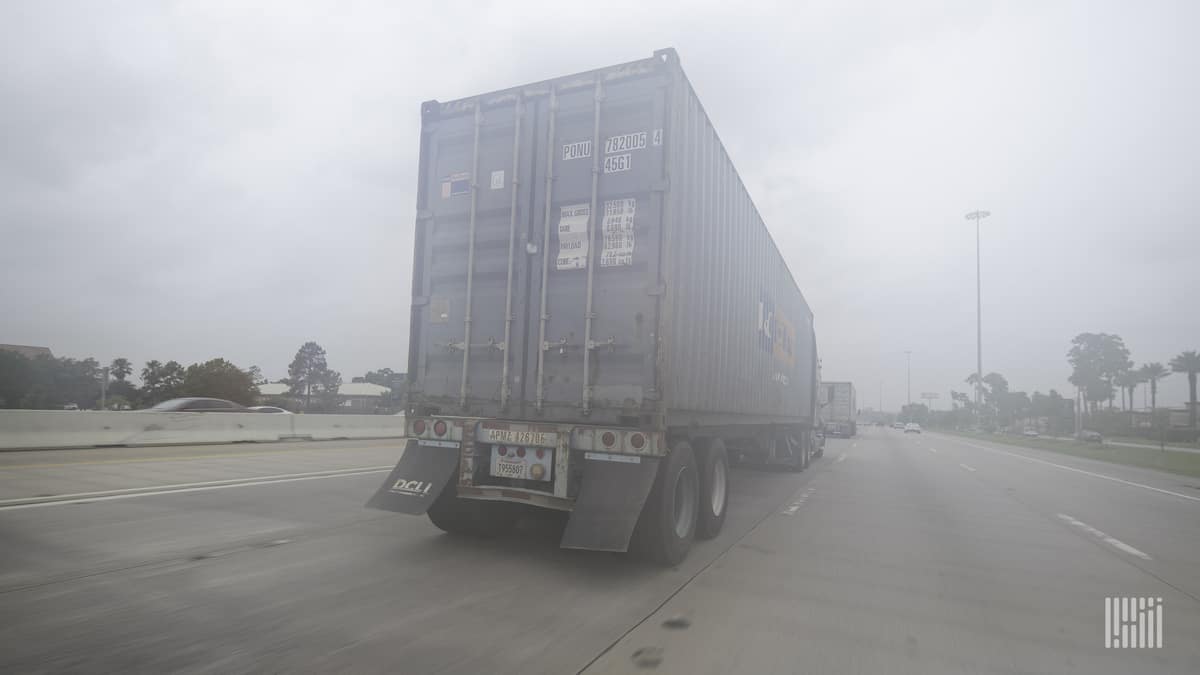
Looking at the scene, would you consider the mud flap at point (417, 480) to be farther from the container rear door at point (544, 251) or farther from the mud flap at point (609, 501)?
the mud flap at point (609, 501)

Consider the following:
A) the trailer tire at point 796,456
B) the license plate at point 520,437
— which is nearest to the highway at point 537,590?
the license plate at point 520,437

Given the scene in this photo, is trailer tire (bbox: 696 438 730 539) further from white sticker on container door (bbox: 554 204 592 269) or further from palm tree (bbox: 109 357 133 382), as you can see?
palm tree (bbox: 109 357 133 382)

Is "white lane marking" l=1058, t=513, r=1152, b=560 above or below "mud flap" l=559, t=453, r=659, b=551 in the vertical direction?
below

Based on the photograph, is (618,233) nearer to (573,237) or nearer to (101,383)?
(573,237)

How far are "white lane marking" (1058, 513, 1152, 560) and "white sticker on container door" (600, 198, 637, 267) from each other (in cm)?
614

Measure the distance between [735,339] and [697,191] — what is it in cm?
241

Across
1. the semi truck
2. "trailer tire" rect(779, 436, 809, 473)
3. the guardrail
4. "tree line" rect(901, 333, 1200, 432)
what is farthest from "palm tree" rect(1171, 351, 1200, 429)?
the guardrail

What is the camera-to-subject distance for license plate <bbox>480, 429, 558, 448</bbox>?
5.45 m

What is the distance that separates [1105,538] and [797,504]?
3638mm

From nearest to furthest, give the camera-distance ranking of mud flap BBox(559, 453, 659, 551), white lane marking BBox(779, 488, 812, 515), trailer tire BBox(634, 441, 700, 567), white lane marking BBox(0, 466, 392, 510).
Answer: mud flap BBox(559, 453, 659, 551) → trailer tire BBox(634, 441, 700, 567) → white lane marking BBox(0, 466, 392, 510) → white lane marking BBox(779, 488, 812, 515)

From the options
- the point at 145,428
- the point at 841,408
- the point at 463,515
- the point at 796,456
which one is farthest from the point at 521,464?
the point at 841,408

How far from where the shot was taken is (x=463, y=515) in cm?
634

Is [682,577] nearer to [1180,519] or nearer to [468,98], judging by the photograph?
[468,98]

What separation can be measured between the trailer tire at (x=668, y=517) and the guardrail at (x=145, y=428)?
44.9 feet
